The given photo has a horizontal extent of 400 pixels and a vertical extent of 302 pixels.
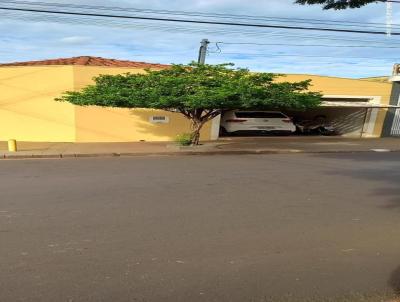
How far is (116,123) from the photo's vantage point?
951 inches

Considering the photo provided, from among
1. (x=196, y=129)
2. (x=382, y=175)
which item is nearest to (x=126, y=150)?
(x=196, y=129)

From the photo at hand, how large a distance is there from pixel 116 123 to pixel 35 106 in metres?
3.78

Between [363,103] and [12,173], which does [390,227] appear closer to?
[12,173]

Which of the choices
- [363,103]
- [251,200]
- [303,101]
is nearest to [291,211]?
[251,200]

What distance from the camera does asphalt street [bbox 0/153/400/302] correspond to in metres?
4.67

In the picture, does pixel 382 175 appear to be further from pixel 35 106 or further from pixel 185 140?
pixel 35 106

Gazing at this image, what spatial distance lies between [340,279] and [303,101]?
1605 cm

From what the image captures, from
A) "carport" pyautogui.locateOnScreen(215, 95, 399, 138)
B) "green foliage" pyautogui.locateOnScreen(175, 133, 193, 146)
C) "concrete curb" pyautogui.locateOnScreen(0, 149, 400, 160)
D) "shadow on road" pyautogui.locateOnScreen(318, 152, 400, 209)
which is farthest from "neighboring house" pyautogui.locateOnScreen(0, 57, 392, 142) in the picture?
"shadow on road" pyautogui.locateOnScreen(318, 152, 400, 209)

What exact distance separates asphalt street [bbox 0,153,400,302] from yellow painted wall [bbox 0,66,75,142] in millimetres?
11886

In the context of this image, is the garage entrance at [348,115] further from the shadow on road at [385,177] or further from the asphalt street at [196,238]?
the asphalt street at [196,238]

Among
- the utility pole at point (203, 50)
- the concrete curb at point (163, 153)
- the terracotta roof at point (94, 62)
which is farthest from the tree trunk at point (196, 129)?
the utility pole at point (203, 50)

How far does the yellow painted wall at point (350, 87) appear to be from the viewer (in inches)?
1116

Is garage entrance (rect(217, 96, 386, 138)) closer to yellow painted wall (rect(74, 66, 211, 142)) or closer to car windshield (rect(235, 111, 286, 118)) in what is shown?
car windshield (rect(235, 111, 286, 118))

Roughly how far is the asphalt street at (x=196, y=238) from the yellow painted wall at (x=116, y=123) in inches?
467
